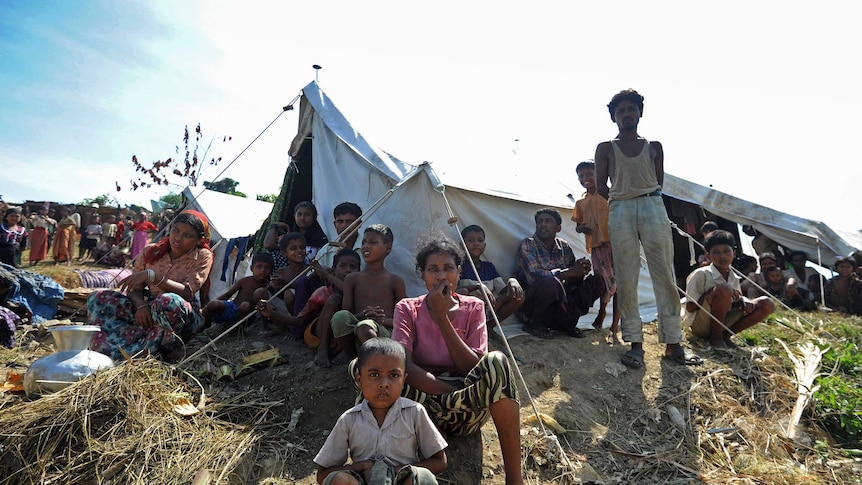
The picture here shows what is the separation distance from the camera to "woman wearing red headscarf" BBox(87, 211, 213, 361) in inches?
120

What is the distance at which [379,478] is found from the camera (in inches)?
65.1

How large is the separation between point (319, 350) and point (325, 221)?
7.31 ft

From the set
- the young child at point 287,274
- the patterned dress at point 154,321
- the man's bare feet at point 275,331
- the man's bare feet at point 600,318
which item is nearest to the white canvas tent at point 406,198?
the young child at point 287,274

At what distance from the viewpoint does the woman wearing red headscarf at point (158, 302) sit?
3049mm

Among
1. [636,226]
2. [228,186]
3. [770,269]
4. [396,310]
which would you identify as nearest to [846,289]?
[770,269]

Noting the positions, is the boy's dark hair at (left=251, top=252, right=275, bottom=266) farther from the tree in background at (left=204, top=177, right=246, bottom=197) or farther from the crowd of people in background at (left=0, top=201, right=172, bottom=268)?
the tree in background at (left=204, top=177, right=246, bottom=197)

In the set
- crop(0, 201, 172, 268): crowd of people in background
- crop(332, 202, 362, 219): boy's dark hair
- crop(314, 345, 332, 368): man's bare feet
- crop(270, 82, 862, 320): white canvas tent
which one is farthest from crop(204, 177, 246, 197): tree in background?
crop(314, 345, 332, 368): man's bare feet

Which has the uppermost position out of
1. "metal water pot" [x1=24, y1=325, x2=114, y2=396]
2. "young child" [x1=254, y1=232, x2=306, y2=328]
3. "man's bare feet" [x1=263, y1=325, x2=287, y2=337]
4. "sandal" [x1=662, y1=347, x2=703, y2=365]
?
"young child" [x1=254, y1=232, x2=306, y2=328]

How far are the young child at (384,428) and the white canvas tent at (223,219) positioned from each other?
5.47 metres

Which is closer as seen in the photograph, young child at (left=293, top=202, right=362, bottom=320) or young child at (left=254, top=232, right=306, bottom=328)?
young child at (left=293, top=202, right=362, bottom=320)

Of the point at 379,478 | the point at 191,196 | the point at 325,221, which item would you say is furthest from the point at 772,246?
the point at 191,196

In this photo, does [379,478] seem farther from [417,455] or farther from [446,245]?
[446,245]

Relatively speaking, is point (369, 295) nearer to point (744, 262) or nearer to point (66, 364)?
point (66, 364)

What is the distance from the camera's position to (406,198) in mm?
4078
